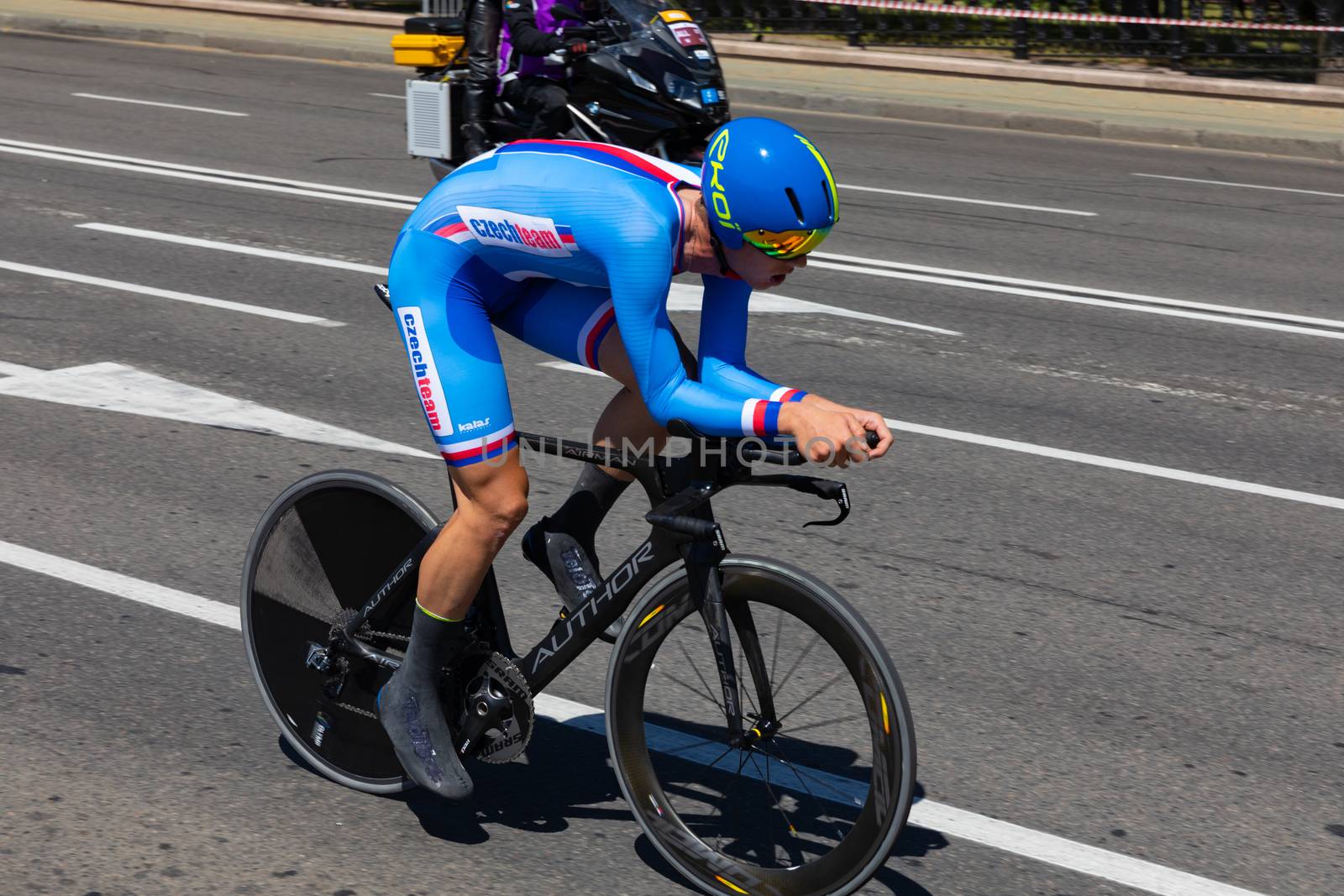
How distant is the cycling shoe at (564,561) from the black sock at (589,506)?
0.08 ft

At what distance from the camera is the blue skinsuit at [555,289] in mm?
3330

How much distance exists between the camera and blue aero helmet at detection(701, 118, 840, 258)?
10.5 ft

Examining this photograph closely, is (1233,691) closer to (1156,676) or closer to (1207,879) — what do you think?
(1156,676)

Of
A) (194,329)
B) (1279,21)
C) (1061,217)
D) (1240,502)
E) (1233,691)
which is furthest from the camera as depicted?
(1279,21)

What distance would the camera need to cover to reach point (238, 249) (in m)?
10.5

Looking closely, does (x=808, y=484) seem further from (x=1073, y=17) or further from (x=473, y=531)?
(x=1073, y=17)

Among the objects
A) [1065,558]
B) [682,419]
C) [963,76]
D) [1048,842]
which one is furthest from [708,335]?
[963,76]

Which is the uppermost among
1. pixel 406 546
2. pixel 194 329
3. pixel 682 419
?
pixel 682 419

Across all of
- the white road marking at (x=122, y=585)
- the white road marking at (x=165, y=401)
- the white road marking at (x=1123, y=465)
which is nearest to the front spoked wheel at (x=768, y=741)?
the white road marking at (x=122, y=585)

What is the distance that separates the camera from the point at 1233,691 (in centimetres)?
479

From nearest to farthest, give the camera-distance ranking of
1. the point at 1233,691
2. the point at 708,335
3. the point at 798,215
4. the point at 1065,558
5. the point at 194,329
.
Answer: the point at 798,215 → the point at 708,335 → the point at 1233,691 → the point at 1065,558 → the point at 194,329

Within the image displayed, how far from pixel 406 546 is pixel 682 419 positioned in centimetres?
103

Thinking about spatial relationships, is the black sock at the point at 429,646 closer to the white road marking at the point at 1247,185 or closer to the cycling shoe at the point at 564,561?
the cycling shoe at the point at 564,561

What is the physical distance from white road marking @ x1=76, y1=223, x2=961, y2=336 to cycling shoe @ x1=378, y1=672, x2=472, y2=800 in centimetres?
532
